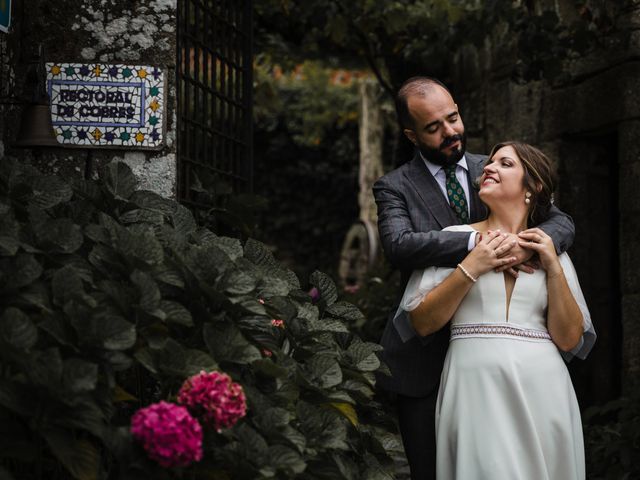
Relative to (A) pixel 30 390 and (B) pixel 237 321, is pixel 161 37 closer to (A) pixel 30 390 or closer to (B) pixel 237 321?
(B) pixel 237 321

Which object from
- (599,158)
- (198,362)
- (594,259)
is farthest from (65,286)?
(599,158)

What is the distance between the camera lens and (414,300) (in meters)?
2.97

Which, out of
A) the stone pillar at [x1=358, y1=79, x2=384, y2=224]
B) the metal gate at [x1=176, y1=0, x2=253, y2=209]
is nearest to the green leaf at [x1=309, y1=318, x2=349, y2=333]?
the metal gate at [x1=176, y1=0, x2=253, y2=209]

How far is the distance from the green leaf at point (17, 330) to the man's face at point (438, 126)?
1.54m

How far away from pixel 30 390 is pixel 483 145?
16.2 ft

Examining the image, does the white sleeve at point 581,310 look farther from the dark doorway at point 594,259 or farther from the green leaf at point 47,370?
the dark doorway at point 594,259

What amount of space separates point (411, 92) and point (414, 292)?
0.65m

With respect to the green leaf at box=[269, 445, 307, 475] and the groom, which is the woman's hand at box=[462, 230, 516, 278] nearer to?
the groom

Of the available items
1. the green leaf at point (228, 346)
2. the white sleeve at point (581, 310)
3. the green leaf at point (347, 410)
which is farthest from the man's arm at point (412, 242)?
the green leaf at point (228, 346)

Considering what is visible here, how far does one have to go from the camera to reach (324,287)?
9.73ft

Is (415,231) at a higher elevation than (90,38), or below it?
below

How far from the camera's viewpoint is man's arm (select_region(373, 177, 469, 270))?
9.55ft

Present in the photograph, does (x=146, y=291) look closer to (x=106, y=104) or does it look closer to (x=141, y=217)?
(x=141, y=217)

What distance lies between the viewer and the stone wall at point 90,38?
11.6 feet
